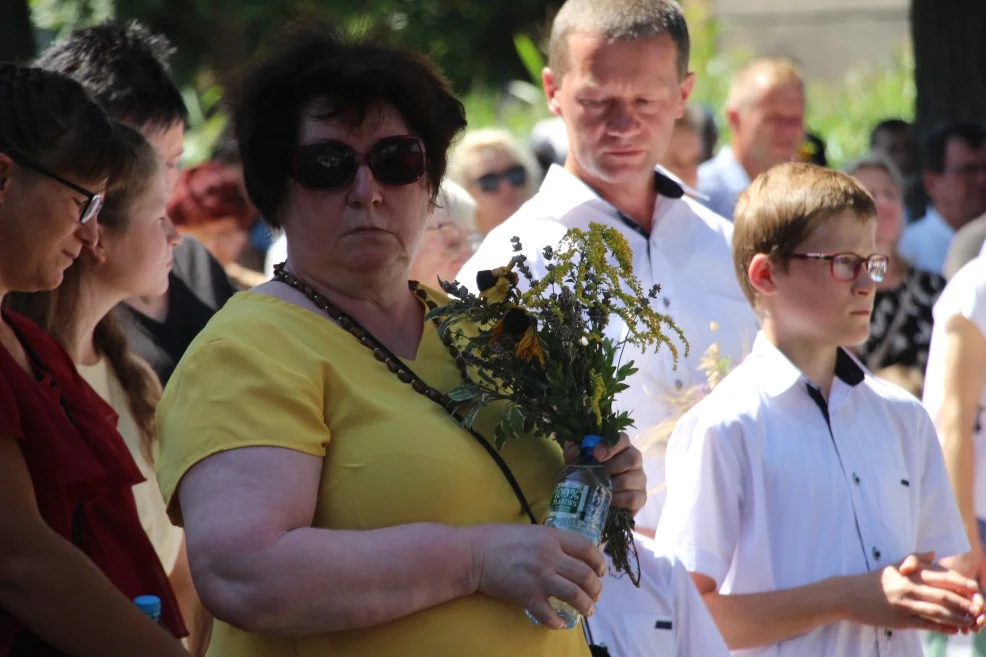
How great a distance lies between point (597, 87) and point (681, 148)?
330 cm

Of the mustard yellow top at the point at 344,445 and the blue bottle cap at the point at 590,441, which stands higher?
the blue bottle cap at the point at 590,441

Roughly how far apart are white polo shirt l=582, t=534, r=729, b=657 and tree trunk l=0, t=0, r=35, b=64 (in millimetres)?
5505

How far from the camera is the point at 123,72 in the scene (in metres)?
4.41

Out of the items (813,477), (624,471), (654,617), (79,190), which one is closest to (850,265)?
(813,477)

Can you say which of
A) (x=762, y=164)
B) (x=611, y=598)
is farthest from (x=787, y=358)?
(x=762, y=164)

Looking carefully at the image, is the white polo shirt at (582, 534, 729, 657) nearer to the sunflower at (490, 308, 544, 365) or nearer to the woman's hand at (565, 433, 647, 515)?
the woman's hand at (565, 433, 647, 515)

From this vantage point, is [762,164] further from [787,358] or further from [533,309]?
[533,309]

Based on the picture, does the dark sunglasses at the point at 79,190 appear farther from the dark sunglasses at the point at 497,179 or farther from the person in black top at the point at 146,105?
the dark sunglasses at the point at 497,179

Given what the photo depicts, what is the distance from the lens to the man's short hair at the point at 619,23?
4.44m

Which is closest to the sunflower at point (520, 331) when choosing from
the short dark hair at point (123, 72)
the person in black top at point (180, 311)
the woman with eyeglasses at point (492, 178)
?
the person in black top at point (180, 311)

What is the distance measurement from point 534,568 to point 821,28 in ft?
56.9

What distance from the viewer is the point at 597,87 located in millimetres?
4441

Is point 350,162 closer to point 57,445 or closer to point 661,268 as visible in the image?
point 57,445

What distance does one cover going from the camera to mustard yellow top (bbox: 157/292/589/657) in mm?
2438
